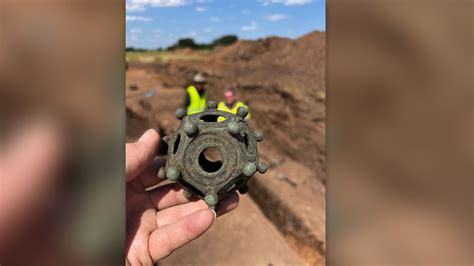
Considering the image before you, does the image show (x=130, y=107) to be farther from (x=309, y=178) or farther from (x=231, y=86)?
(x=309, y=178)

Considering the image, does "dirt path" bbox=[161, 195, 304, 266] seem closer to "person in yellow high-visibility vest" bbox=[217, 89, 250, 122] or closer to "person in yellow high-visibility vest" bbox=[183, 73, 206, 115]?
"person in yellow high-visibility vest" bbox=[217, 89, 250, 122]

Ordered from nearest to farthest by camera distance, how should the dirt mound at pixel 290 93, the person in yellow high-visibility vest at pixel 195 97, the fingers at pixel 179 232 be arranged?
1. the fingers at pixel 179 232
2. the person in yellow high-visibility vest at pixel 195 97
3. the dirt mound at pixel 290 93

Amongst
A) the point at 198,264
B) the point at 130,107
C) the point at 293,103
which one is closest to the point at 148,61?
the point at 130,107

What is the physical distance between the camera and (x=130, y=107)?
1050 cm

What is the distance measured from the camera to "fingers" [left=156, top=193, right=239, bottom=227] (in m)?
2.84

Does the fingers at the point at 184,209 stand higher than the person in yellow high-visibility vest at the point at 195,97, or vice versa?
the person in yellow high-visibility vest at the point at 195,97

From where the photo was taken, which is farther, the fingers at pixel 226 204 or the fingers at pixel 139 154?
the fingers at pixel 226 204

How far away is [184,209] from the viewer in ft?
9.70

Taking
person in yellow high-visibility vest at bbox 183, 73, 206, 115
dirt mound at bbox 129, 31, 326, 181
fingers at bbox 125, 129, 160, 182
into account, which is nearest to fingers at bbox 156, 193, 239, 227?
fingers at bbox 125, 129, 160, 182

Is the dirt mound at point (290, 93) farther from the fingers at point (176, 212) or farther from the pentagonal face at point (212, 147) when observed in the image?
the pentagonal face at point (212, 147)

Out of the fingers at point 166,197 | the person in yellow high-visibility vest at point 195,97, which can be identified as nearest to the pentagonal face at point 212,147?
the fingers at point 166,197

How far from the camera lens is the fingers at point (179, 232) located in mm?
2396

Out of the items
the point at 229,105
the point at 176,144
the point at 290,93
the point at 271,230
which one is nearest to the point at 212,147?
the point at 176,144

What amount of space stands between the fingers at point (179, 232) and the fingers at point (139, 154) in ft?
1.75
